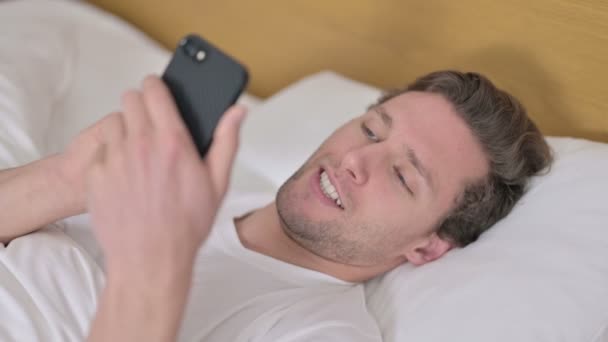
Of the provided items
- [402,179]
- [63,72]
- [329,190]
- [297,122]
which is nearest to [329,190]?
[329,190]

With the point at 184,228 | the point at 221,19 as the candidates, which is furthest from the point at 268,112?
the point at 184,228

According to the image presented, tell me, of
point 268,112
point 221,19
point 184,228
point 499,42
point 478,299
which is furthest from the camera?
point 221,19


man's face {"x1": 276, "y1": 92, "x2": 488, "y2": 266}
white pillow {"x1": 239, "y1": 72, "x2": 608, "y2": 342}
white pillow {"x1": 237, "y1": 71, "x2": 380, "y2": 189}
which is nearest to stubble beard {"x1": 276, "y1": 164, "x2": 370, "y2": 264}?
man's face {"x1": 276, "y1": 92, "x2": 488, "y2": 266}

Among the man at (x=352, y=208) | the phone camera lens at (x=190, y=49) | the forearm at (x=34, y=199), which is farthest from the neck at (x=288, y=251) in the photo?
the phone camera lens at (x=190, y=49)

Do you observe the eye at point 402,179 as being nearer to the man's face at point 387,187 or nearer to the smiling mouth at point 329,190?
the man's face at point 387,187

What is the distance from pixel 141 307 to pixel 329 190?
514 mm

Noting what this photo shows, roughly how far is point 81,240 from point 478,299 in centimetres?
65

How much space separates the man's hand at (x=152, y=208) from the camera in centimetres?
65

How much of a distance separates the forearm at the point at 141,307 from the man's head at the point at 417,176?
0.47 metres

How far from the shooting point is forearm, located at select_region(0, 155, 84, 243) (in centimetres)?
87

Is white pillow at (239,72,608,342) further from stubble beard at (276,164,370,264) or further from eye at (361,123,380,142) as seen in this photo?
eye at (361,123,380,142)

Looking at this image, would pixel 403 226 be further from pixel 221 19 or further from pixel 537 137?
pixel 221 19

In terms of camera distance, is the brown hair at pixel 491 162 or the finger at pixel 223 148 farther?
the brown hair at pixel 491 162

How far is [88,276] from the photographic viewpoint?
3.10ft
